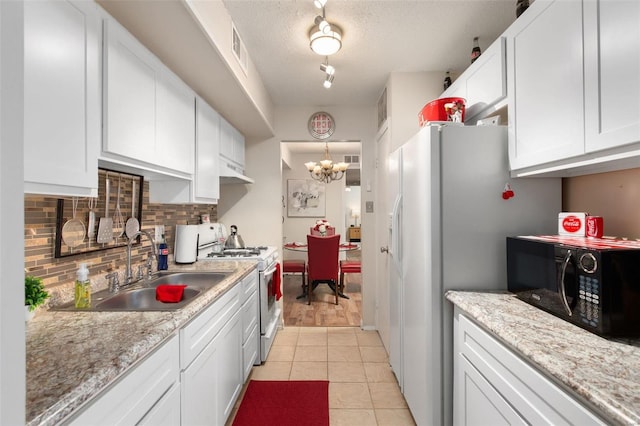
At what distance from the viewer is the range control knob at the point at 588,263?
0.97 meters

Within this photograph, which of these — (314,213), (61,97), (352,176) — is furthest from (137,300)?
(352,176)

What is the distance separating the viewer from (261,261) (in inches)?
101

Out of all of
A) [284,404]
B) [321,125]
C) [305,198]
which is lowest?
[284,404]

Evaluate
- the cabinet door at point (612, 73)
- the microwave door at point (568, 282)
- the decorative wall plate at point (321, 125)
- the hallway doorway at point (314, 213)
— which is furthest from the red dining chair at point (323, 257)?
the cabinet door at point (612, 73)

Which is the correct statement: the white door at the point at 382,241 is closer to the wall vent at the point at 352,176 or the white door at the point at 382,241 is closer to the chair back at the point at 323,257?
the chair back at the point at 323,257

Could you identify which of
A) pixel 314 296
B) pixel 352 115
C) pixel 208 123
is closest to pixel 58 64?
pixel 208 123

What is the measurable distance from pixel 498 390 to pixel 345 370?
1597 millimetres

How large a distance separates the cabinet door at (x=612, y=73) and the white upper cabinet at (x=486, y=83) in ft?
1.74

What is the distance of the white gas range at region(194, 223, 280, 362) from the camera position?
2594 millimetres

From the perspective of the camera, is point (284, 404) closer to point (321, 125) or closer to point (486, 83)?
point (486, 83)

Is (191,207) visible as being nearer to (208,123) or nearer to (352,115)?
(208,123)

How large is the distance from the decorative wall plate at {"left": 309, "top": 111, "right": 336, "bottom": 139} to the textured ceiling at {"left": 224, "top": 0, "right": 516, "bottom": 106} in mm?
485

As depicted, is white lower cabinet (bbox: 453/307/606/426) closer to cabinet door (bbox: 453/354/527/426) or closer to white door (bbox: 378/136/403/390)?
cabinet door (bbox: 453/354/527/426)

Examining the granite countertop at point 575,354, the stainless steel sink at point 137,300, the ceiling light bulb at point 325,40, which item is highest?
the ceiling light bulb at point 325,40
